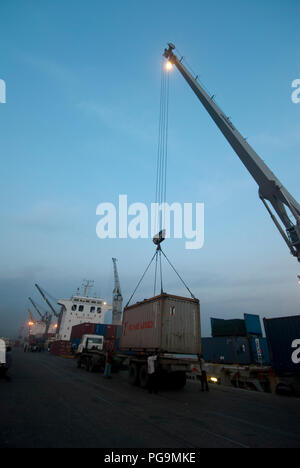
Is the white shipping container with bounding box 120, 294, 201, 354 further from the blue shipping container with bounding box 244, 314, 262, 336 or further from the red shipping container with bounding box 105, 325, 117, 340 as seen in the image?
the red shipping container with bounding box 105, 325, 117, 340

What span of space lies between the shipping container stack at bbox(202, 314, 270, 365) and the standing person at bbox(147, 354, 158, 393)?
949cm

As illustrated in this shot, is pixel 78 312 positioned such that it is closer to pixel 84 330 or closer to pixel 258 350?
pixel 84 330

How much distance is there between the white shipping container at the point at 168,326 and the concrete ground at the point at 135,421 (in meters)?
2.64

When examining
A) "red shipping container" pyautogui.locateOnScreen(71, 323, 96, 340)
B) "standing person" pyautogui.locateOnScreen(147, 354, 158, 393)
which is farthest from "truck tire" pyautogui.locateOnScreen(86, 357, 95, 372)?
"standing person" pyautogui.locateOnScreen(147, 354, 158, 393)

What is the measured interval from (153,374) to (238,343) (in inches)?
385

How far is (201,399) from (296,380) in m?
5.87

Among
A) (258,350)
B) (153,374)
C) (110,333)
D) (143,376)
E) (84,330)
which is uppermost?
(84,330)

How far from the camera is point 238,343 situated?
17625 mm

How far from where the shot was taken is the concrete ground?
4.55 metres

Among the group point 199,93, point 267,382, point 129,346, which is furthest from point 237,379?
point 199,93

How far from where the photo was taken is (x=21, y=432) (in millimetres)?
4664

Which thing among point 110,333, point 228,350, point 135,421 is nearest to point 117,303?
point 110,333

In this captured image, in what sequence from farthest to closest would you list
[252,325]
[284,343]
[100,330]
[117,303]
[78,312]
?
[117,303] → [78,312] → [100,330] → [252,325] → [284,343]
